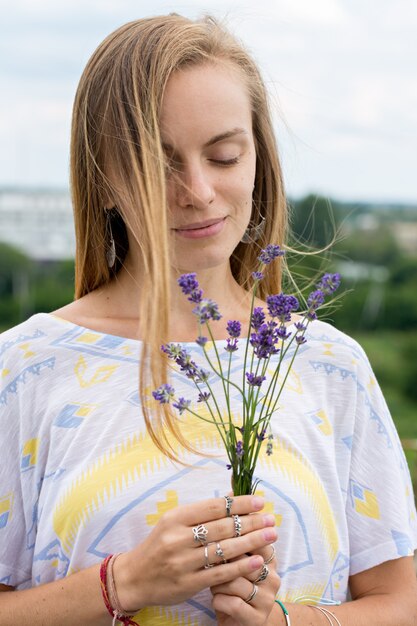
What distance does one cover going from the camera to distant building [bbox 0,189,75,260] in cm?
5662

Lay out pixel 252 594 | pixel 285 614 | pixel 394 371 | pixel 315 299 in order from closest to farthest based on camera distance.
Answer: pixel 315 299
pixel 252 594
pixel 285 614
pixel 394 371

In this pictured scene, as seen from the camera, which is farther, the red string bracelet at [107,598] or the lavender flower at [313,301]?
the red string bracelet at [107,598]

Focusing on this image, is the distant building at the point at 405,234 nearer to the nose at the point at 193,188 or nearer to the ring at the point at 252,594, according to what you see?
the nose at the point at 193,188

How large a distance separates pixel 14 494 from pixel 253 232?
35.4 inches

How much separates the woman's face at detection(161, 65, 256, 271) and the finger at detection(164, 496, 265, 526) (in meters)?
0.59

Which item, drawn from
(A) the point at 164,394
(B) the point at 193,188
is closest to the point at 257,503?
(A) the point at 164,394

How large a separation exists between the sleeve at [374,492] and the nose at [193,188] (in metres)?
0.61

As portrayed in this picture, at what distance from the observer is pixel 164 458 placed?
6.92 ft

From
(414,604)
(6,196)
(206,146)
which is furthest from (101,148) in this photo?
(6,196)

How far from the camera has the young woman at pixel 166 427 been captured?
78.4 inches

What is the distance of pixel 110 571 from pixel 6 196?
209ft

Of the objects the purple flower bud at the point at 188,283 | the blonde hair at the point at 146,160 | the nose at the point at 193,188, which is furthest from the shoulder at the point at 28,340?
the purple flower bud at the point at 188,283

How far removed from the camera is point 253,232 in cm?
247

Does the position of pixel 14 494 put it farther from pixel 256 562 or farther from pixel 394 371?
pixel 394 371
